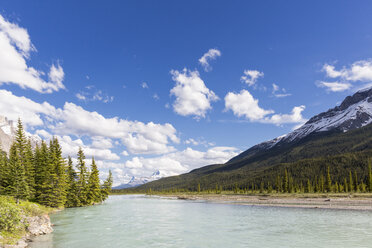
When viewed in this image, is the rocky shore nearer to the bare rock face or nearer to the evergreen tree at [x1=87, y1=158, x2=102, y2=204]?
the bare rock face

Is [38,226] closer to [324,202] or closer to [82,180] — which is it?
[82,180]

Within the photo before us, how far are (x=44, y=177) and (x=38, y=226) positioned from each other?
39911 millimetres

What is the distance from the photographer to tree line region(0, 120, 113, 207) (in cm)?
5544

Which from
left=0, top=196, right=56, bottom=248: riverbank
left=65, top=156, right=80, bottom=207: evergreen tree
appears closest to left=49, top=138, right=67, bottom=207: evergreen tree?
left=65, top=156, right=80, bottom=207: evergreen tree

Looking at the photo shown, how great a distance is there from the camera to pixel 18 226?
96.2 ft

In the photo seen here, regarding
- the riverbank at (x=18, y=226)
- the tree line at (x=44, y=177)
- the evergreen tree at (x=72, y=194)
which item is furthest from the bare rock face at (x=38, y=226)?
the evergreen tree at (x=72, y=194)

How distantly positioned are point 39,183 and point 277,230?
63.6 meters

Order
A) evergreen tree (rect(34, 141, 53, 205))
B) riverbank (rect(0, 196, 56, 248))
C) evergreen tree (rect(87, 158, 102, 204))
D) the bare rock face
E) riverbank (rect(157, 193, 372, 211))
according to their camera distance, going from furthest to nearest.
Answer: evergreen tree (rect(87, 158, 102, 204)) < riverbank (rect(157, 193, 372, 211)) < evergreen tree (rect(34, 141, 53, 205)) < the bare rock face < riverbank (rect(0, 196, 56, 248))

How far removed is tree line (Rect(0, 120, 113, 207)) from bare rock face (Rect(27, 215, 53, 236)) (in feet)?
75.9

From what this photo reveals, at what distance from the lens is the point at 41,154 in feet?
240

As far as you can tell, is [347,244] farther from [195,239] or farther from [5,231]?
[5,231]

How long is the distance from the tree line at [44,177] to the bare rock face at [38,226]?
23131mm

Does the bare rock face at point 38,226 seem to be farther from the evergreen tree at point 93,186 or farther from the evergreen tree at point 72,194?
the evergreen tree at point 93,186

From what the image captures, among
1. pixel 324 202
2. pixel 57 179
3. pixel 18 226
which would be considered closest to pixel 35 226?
pixel 18 226
